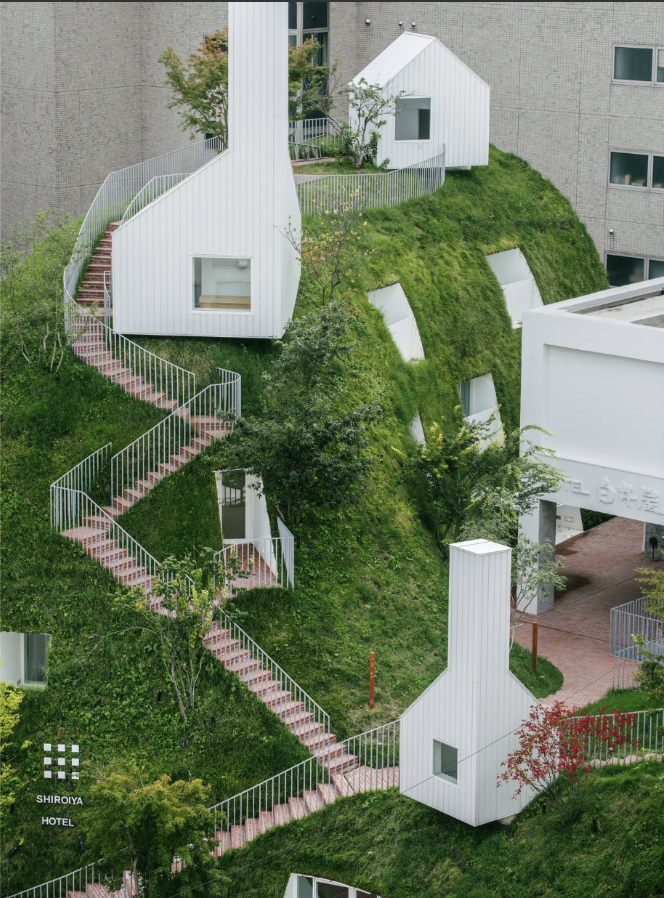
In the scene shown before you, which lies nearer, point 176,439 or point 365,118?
point 176,439

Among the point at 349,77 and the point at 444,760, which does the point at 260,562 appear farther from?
the point at 349,77

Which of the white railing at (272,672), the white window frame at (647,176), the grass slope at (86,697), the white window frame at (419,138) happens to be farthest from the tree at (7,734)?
the white window frame at (647,176)

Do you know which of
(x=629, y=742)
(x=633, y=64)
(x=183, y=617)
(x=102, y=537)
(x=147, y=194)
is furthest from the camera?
(x=633, y=64)

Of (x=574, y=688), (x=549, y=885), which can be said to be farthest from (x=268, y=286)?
(x=549, y=885)

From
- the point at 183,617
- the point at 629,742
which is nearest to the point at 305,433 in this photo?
the point at 183,617

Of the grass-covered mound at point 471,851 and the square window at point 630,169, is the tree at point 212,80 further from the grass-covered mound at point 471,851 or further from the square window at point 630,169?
the grass-covered mound at point 471,851

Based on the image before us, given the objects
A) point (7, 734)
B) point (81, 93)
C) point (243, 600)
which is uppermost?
point (81, 93)
